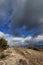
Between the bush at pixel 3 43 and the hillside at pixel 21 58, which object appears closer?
the hillside at pixel 21 58

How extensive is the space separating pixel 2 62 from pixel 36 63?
4246 millimetres

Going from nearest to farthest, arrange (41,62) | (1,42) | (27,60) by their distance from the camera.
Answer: (27,60)
(41,62)
(1,42)

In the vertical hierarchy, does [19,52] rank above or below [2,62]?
above

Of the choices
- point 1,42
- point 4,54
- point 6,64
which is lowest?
point 6,64

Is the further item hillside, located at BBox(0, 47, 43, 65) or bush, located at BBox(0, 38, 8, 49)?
bush, located at BBox(0, 38, 8, 49)

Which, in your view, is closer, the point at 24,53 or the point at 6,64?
Result: the point at 6,64

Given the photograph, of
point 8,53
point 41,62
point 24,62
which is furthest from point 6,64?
point 41,62

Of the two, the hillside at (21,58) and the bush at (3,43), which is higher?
the bush at (3,43)

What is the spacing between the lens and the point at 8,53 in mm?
21859

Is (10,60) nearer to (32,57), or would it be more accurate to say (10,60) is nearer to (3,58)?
(3,58)

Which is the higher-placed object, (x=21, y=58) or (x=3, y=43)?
(x=3, y=43)

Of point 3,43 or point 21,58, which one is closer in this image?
point 21,58

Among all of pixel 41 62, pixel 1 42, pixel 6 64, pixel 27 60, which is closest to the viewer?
pixel 6 64

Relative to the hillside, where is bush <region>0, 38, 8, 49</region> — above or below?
above
